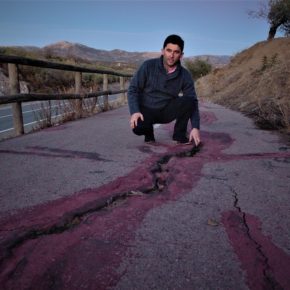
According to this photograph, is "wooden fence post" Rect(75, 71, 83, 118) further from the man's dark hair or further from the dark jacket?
the man's dark hair

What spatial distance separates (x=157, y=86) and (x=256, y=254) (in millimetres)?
3079

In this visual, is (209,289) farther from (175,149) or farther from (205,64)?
(205,64)

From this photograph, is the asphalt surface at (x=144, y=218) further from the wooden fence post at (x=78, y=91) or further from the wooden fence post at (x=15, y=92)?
the wooden fence post at (x=78, y=91)

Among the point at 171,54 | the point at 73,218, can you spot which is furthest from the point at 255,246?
the point at 171,54

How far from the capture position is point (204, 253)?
2.08m

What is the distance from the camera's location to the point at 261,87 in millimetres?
11867

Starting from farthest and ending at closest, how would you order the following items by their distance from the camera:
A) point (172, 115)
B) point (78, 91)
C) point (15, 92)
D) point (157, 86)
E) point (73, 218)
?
1. point (78, 91)
2. point (15, 92)
3. point (172, 115)
4. point (157, 86)
5. point (73, 218)

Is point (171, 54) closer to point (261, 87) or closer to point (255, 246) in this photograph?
point (255, 246)

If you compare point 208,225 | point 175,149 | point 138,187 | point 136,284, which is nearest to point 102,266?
point 136,284

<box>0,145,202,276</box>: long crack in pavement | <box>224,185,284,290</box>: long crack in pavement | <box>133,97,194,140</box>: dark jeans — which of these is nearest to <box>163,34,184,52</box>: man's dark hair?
<box>133,97,194,140</box>: dark jeans

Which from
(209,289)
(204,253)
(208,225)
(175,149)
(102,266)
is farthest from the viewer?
(175,149)

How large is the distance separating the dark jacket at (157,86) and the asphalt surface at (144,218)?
65cm

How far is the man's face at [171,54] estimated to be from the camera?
4.44m

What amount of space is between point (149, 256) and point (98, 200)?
2.85 ft
